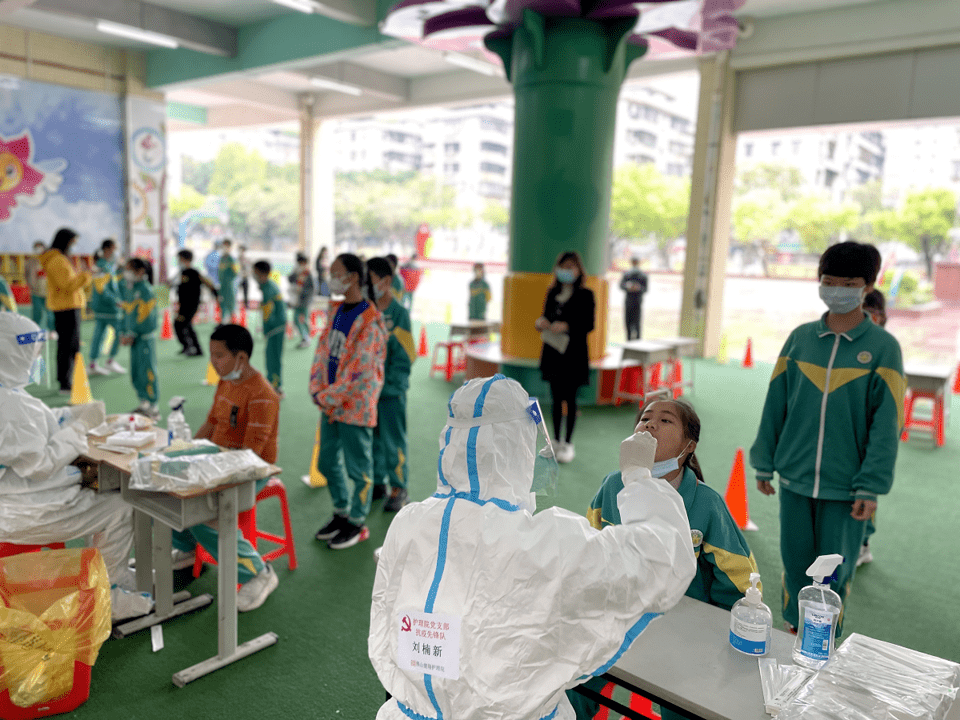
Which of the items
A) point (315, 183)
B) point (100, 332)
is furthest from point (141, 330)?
point (315, 183)

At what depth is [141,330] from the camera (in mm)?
6660

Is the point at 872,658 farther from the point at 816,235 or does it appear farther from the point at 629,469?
the point at 816,235

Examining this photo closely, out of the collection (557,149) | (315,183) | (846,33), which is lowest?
(557,149)

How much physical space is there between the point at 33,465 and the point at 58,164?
12.7 m

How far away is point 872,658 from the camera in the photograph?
1629 mm

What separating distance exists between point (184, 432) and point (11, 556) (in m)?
0.95

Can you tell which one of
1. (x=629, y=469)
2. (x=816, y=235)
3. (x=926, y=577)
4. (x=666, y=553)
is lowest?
(x=926, y=577)

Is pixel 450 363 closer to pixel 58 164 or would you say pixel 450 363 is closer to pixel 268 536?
pixel 268 536

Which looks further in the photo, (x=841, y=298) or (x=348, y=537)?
(x=348, y=537)

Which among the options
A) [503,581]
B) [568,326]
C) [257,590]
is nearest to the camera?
[503,581]

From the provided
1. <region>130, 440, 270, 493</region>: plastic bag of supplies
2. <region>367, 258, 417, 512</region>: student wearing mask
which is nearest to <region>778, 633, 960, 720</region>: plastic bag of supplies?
<region>130, 440, 270, 493</region>: plastic bag of supplies

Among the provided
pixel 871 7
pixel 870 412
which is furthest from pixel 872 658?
pixel 871 7

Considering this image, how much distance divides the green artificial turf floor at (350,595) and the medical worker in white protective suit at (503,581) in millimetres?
488

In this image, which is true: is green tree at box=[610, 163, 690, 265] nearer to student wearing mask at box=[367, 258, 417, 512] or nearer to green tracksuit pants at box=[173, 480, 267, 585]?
student wearing mask at box=[367, 258, 417, 512]
